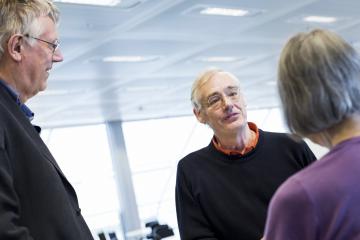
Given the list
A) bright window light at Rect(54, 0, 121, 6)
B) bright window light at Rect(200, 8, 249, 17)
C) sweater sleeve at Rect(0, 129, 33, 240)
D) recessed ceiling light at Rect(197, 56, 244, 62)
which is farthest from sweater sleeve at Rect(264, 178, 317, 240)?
recessed ceiling light at Rect(197, 56, 244, 62)

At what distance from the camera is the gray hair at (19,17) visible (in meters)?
1.36

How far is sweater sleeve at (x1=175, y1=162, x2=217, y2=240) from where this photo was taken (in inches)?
70.6

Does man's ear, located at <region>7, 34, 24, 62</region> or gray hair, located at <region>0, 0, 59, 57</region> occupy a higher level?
gray hair, located at <region>0, 0, 59, 57</region>

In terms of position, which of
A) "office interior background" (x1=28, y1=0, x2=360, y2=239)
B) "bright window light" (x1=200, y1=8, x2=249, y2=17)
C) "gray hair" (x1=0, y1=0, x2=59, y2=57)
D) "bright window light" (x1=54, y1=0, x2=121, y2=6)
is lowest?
"office interior background" (x1=28, y1=0, x2=360, y2=239)

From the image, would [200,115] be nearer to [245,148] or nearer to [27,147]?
[245,148]

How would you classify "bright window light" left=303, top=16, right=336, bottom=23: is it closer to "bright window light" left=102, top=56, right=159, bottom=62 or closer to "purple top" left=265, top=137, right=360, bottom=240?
"bright window light" left=102, top=56, right=159, bottom=62

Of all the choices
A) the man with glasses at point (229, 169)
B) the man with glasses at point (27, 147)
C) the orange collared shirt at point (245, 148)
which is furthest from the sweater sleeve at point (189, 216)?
the man with glasses at point (27, 147)

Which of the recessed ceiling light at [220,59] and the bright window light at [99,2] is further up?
the bright window light at [99,2]

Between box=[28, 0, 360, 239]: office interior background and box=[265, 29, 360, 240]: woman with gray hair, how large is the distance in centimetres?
56

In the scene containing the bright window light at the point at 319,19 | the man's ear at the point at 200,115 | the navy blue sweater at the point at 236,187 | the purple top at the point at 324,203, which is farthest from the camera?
the bright window light at the point at 319,19

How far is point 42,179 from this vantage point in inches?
49.6

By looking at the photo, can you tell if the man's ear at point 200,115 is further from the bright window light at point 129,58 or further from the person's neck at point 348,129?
the bright window light at point 129,58

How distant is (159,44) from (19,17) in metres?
4.50

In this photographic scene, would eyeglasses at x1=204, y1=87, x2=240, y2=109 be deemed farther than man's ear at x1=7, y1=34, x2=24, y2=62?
Yes
